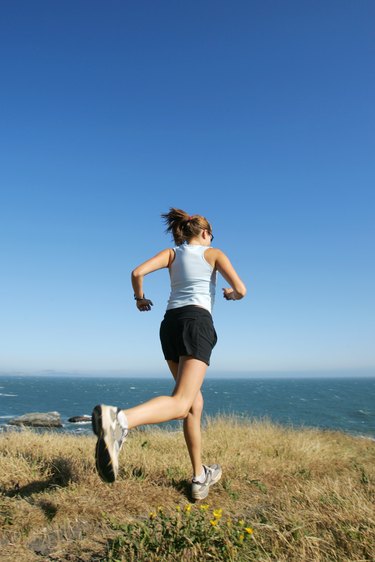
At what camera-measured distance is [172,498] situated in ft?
12.8

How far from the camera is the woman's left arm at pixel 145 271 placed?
377 cm

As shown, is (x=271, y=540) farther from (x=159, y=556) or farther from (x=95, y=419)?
(x=95, y=419)

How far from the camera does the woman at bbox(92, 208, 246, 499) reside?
3.60 meters

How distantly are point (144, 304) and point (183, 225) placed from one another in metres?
0.87

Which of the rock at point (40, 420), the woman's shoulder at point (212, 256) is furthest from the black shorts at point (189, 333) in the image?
the rock at point (40, 420)

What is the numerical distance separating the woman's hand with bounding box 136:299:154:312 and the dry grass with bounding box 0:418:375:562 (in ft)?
5.35

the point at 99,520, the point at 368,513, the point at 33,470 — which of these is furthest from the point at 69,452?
the point at 368,513

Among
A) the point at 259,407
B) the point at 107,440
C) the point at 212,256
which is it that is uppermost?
the point at 212,256

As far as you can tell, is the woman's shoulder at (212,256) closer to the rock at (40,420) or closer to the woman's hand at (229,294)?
the woman's hand at (229,294)

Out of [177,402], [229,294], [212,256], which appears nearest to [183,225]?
[212,256]

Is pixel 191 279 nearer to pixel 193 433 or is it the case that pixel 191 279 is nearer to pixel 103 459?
pixel 193 433

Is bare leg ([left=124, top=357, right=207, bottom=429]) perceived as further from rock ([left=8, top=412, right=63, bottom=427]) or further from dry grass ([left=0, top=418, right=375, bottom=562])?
rock ([left=8, top=412, right=63, bottom=427])

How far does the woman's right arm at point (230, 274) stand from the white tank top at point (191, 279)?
0.09m

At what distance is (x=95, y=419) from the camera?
9.20 feet
